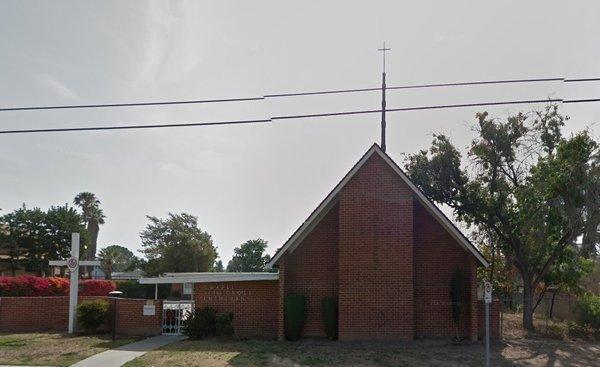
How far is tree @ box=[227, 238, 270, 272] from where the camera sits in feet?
317

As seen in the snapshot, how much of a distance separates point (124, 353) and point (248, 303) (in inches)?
213

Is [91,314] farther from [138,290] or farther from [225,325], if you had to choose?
[138,290]

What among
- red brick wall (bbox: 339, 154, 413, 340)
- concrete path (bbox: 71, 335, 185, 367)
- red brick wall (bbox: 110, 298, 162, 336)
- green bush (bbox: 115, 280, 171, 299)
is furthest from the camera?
green bush (bbox: 115, 280, 171, 299)

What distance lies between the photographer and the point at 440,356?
57.0ft

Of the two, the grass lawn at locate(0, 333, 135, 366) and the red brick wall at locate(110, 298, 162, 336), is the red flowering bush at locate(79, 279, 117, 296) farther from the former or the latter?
the red brick wall at locate(110, 298, 162, 336)

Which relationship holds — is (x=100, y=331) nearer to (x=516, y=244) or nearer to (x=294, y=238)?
(x=294, y=238)

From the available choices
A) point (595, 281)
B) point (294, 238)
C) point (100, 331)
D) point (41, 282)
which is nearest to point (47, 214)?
point (41, 282)

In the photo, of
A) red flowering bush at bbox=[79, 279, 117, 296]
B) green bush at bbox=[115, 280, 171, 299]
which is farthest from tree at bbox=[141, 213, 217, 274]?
red flowering bush at bbox=[79, 279, 117, 296]

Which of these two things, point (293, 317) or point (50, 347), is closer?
point (50, 347)

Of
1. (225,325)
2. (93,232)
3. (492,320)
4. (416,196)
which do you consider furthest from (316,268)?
(93,232)

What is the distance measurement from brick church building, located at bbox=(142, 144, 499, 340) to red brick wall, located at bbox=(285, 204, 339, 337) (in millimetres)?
37

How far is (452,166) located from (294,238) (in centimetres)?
926

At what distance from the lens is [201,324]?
21109 mm

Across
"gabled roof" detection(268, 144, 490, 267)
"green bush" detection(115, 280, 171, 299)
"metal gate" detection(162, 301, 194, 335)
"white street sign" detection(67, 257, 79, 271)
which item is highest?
"gabled roof" detection(268, 144, 490, 267)
